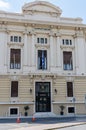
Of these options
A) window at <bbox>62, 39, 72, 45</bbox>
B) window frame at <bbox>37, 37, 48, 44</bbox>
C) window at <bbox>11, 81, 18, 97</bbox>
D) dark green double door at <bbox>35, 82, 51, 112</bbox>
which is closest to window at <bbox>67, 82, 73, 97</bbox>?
dark green double door at <bbox>35, 82, 51, 112</bbox>

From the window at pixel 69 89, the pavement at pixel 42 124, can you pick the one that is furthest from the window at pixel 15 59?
the pavement at pixel 42 124

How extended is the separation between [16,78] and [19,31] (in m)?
6.72

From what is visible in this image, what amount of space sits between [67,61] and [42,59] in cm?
371

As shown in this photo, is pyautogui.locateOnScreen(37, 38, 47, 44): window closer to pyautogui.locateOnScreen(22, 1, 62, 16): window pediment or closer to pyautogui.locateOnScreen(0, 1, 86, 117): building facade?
pyautogui.locateOnScreen(0, 1, 86, 117): building facade

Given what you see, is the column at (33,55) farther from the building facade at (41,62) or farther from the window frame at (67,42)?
the window frame at (67,42)

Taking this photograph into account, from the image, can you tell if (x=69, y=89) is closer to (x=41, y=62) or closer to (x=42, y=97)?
(x=42, y=97)

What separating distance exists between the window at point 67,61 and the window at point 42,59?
2807 millimetres

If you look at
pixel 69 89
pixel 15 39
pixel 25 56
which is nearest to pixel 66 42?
pixel 25 56

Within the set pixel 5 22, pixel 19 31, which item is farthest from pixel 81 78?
pixel 5 22

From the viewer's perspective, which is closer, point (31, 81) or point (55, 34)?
point (31, 81)

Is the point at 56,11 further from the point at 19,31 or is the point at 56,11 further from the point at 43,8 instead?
the point at 19,31

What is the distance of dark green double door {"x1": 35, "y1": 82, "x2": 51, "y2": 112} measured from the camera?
34438mm

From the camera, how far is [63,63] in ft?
119

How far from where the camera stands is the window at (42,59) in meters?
35.4
